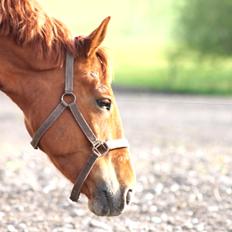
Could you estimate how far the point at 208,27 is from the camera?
114 ft

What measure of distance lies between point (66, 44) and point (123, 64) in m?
40.0

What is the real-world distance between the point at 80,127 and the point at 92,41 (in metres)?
0.48

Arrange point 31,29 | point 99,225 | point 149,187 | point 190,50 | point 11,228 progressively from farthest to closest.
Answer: point 190,50
point 149,187
point 99,225
point 11,228
point 31,29

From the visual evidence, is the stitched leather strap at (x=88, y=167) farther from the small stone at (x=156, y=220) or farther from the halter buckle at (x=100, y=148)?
the small stone at (x=156, y=220)

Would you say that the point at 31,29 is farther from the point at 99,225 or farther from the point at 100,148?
the point at 99,225

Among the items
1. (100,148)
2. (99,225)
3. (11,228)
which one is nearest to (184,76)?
(99,225)

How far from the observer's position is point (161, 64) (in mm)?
42531

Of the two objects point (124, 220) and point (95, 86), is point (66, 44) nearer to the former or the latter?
point (95, 86)

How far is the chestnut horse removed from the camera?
12.5 feet

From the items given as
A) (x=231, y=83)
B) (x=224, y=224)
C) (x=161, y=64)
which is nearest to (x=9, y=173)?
(x=224, y=224)

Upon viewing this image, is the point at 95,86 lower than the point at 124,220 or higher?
higher

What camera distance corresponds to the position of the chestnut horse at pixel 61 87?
3.80 metres

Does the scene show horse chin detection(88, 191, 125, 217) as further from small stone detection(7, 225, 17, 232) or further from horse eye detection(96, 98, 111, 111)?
small stone detection(7, 225, 17, 232)

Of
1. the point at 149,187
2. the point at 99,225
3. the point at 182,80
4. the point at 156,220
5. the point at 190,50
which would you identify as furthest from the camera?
the point at 190,50
